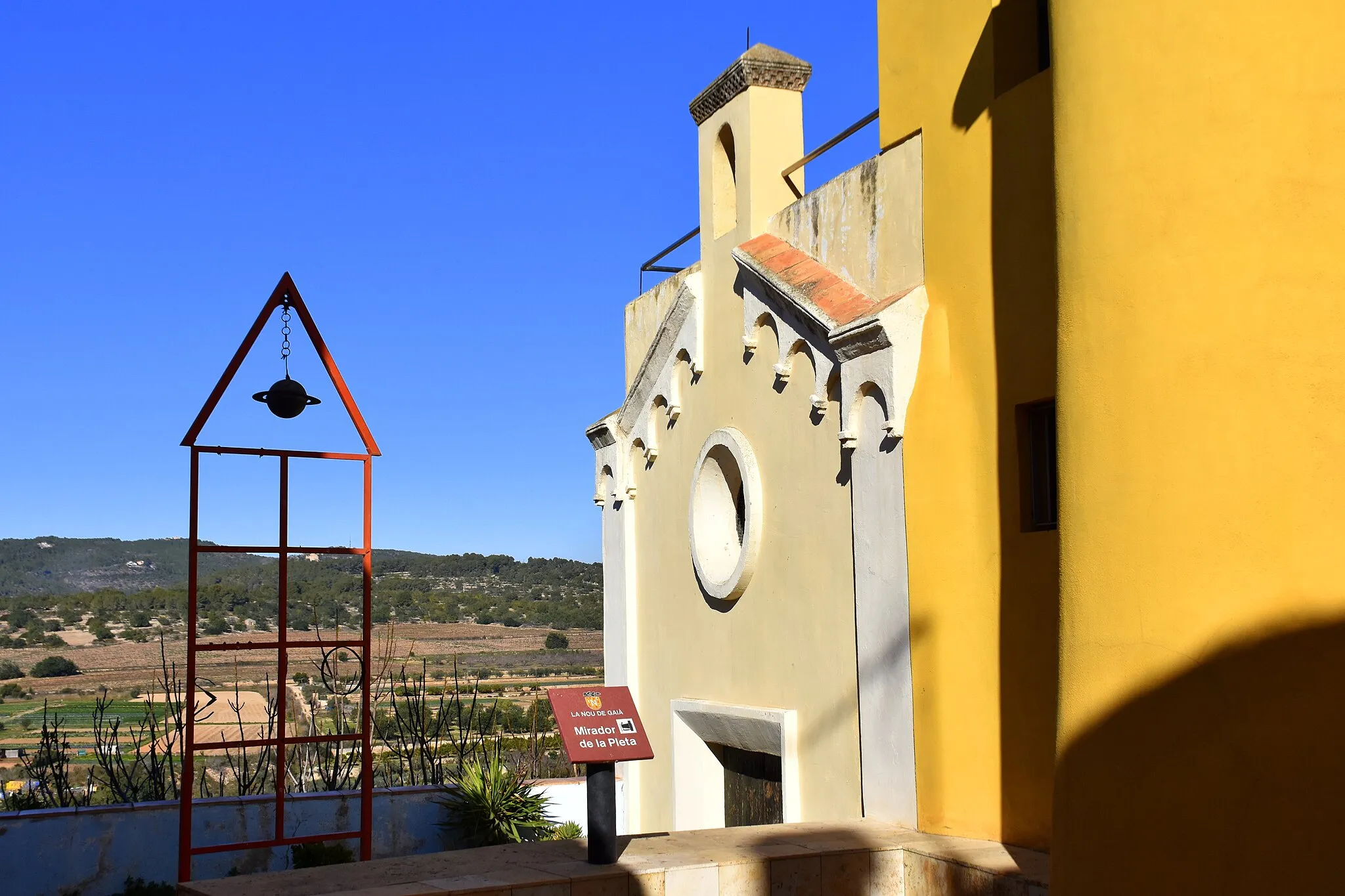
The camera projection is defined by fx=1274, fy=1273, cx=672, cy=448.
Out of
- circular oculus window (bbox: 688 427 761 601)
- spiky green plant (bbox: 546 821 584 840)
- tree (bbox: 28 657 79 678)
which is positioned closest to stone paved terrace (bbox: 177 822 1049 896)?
circular oculus window (bbox: 688 427 761 601)

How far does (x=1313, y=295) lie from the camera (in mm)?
4680

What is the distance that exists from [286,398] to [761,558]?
11.8 ft

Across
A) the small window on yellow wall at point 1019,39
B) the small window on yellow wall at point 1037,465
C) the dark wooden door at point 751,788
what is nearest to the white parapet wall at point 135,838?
the dark wooden door at point 751,788

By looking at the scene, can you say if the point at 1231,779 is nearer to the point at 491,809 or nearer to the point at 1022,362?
the point at 1022,362

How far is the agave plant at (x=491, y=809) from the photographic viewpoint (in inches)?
431

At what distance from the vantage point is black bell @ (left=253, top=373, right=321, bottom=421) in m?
7.97

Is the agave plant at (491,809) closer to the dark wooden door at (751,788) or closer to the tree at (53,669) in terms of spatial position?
the dark wooden door at (751,788)

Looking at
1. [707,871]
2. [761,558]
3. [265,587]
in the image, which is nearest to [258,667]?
[265,587]

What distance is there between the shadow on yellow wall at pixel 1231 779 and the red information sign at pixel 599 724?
8.56 ft

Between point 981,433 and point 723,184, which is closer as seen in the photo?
point 981,433

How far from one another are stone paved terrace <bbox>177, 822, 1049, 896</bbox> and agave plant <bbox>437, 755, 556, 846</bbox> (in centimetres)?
402

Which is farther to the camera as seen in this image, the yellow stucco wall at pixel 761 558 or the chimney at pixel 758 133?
the chimney at pixel 758 133

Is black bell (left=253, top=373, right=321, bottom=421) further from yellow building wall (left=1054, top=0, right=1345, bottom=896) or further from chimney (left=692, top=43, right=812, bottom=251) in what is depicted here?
yellow building wall (left=1054, top=0, right=1345, bottom=896)

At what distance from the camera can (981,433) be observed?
717 cm
